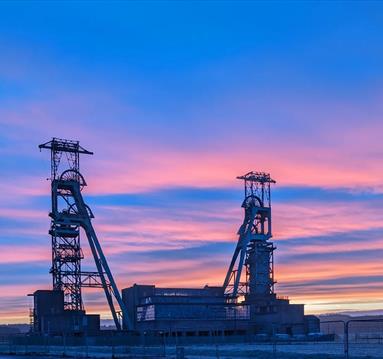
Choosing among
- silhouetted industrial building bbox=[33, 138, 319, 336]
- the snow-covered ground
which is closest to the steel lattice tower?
silhouetted industrial building bbox=[33, 138, 319, 336]

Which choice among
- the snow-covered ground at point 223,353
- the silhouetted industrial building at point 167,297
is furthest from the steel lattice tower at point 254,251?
the snow-covered ground at point 223,353

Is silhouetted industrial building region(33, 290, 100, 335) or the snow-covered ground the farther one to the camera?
silhouetted industrial building region(33, 290, 100, 335)

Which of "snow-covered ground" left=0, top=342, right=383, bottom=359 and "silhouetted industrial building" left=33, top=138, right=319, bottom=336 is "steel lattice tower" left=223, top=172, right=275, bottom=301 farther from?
"snow-covered ground" left=0, top=342, right=383, bottom=359

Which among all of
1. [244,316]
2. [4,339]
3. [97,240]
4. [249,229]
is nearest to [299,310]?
[244,316]

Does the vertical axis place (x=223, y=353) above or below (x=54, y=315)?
above

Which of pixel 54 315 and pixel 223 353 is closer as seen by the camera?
pixel 223 353

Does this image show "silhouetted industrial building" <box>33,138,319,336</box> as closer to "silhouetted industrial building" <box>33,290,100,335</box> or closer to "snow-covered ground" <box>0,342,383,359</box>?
"silhouetted industrial building" <box>33,290,100,335</box>

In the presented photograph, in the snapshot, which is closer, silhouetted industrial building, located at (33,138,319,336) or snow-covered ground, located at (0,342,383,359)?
snow-covered ground, located at (0,342,383,359)

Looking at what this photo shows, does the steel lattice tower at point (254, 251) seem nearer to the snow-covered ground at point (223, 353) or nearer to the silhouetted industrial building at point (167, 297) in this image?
the silhouetted industrial building at point (167, 297)

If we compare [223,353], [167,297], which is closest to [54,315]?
[167,297]

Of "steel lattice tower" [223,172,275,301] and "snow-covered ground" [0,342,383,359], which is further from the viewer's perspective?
"steel lattice tower" [223,172,275,301]

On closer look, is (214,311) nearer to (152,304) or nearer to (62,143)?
(152,304)

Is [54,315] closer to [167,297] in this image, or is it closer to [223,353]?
[167,297]

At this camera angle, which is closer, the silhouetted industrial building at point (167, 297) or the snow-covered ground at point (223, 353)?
the snow-covered ground at point (223, 353)
